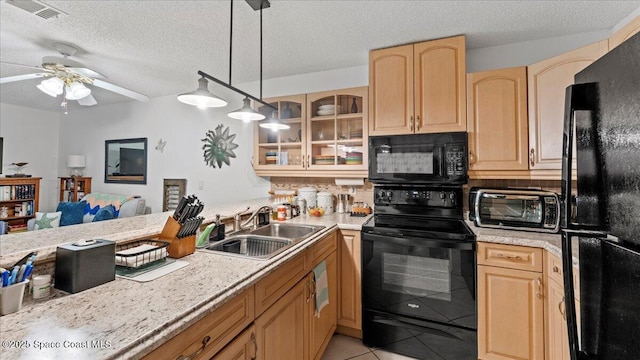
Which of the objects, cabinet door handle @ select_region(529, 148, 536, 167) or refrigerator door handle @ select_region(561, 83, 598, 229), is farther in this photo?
cabinet door handle @ select_region(529, 148, 536, 167)

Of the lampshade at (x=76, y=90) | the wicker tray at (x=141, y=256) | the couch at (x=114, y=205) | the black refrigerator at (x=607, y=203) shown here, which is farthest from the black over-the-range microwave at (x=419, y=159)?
the couch at (x=114, y=205)

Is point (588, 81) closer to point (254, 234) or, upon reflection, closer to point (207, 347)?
point (207, 347)

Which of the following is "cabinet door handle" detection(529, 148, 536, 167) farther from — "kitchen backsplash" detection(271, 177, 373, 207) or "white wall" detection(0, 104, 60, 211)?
"white wall" detection(0, 104, 60, 211)

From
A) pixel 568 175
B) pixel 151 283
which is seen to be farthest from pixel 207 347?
pixel 568 175

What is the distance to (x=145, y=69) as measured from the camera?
298 cm

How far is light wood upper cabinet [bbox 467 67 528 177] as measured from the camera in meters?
2.02

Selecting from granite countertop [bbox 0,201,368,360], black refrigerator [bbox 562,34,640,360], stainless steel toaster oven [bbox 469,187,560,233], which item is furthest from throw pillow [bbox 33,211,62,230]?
black refrigerator [bbox 562,34,640,360]

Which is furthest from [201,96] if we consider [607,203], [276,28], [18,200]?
[18,200]

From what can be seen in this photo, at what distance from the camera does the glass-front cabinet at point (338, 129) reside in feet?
8.36

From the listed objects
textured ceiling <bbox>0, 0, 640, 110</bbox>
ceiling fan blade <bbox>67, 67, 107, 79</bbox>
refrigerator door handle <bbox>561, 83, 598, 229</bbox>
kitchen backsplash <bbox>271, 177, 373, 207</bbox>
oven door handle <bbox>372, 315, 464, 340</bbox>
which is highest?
textured ceiling <bbox>0, 0, 640, 110</bbox>

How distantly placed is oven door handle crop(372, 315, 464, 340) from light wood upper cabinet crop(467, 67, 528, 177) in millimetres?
1127

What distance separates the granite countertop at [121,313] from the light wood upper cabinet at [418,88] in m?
1.64

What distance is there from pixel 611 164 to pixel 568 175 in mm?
158

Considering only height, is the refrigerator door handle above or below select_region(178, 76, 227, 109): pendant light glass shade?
below
